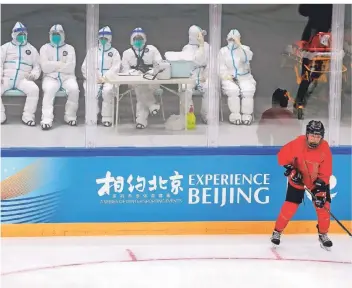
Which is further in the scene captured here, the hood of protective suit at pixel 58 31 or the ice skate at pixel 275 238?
the hood of protective suit at pixel 58 31

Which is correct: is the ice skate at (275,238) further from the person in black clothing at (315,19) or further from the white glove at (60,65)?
the white glove at (60,65)

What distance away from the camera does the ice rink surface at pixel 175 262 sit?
18.7 feet

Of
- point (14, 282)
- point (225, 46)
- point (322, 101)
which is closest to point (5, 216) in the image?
point (14, 282)

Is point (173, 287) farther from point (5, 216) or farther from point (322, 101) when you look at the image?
point (322, 101)

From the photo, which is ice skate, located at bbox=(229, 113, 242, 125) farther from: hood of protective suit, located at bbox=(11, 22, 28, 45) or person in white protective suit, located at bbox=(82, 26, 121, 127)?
hood of protective suit, located at bbox=(11, 22, 28, 45)

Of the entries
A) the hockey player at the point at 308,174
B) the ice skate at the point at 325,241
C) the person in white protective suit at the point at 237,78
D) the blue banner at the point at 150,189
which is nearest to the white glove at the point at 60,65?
the blue banner at the point at 150,189

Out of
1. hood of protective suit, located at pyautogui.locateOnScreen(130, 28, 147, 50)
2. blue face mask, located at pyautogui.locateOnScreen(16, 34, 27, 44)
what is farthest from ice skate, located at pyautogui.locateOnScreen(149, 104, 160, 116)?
blue face mask, located at pyautogui.locateOnScreen(16, 34, 27, 44)

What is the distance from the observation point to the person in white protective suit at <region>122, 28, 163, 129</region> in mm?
6578

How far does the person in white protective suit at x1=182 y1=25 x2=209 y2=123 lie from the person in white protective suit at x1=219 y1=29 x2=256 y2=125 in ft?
0.45

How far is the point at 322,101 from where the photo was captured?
6.79 metres

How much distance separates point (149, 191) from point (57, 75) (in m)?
1.20

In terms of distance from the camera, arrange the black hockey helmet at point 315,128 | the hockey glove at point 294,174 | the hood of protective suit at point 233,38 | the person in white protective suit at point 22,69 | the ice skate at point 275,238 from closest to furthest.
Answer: the black hockey helmet at point 315,128, the hockey glove at point 294,174, the ice skate at point 275,238, the person in white protective suit at point 22,69, the hood of protective suit at point 233,38

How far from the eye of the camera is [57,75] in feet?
21.7

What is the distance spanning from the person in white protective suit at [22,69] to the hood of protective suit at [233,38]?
1556mm
